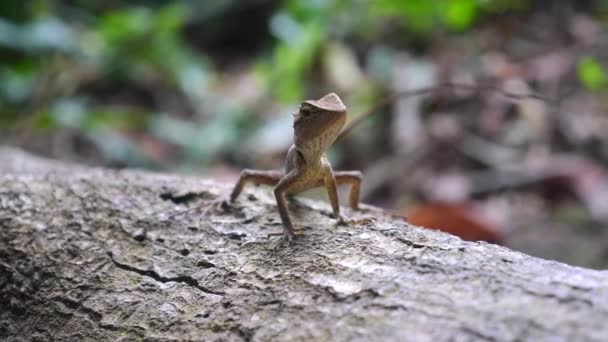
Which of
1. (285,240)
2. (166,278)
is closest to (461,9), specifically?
(285,240)

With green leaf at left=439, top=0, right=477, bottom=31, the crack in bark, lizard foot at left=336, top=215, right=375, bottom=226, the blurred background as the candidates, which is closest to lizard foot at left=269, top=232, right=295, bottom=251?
lizard foot at left=336, top=215, right=375, bottom=226

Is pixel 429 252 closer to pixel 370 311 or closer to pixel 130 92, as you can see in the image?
pixel 370 311

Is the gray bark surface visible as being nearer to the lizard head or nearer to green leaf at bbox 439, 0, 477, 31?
the lizard head

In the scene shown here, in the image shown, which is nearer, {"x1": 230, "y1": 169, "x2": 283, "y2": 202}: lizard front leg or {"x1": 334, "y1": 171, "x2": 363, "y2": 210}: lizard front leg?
{"x1": 230, "y1": 169, "x2": 283, "y2": 202}: lizard front leg

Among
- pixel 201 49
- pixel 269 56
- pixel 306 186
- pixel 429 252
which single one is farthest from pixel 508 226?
pixel 201 49

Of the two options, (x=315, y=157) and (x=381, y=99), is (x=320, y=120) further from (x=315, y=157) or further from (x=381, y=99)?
(x=381, y=99)

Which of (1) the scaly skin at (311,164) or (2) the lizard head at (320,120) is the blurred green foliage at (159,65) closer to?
(1) the scaly skin at (311,164)

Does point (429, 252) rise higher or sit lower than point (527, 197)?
higher
